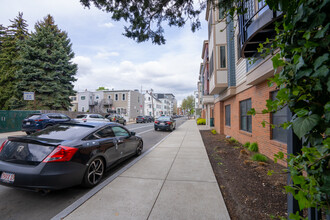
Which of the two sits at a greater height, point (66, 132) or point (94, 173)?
point (66, 132)

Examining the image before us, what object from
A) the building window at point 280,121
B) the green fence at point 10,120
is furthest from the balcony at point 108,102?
the building window at point 280,121

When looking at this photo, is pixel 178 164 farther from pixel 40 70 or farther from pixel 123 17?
pixel 40 70

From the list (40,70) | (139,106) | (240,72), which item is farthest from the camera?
(139,106)

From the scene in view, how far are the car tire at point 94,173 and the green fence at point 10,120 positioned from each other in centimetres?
1514

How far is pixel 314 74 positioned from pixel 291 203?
1.65 meters

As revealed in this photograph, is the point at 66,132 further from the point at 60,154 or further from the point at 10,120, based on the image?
the point at 10,120

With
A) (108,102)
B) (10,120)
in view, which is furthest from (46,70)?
(108,102)

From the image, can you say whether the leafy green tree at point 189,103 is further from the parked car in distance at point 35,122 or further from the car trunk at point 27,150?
the car trunk at point 27,150

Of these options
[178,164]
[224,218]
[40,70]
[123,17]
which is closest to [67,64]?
[40,70]

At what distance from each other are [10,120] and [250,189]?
1867 cm

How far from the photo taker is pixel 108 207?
2.83m

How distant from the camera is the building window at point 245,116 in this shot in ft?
24.6

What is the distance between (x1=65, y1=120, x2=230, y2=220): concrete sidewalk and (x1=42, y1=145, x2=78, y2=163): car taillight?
93 cm

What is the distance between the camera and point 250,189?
3.47 metres
